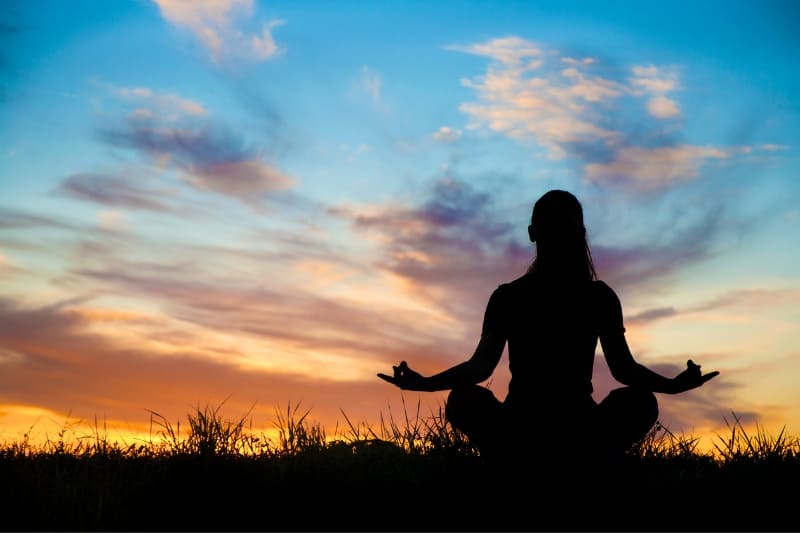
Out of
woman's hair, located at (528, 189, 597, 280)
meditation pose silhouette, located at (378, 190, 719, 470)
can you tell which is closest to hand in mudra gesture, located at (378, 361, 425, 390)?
meditation pose silhouette, located at (378, 190, 719, 470)

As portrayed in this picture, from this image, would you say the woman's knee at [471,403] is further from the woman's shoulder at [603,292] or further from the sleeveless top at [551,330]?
the woman's shoulder at [603,292]

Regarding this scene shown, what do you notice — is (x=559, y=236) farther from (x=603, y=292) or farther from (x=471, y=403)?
(x=471, y=403)

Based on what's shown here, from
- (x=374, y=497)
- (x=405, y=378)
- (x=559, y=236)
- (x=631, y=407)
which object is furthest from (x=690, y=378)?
(x=374, y=497)

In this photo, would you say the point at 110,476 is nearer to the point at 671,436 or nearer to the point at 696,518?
the point at 696,518

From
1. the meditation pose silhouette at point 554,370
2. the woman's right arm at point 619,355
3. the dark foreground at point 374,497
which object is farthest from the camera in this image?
the woman's right arm at point 619,355

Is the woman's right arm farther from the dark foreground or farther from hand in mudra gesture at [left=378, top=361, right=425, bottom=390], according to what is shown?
hand in mudra gesture at [left=378, top=361, right=425, bottom=390]

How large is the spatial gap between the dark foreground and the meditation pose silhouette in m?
0.27

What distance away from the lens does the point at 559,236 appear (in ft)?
21.1

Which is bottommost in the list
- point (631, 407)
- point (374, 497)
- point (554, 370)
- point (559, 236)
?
point (374, 497)

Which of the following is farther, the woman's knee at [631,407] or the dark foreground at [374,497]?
the woman's knee at [631,407]

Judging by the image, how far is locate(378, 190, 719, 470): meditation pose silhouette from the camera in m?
6.10

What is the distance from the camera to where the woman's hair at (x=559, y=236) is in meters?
6.41

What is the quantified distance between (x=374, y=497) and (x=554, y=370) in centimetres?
164

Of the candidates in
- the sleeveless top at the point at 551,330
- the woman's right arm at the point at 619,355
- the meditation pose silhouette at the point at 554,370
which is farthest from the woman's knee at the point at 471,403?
the woman's right arm at the point at 619,355
